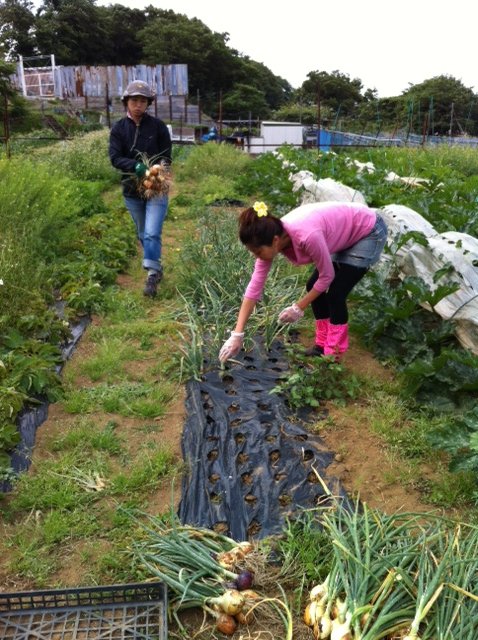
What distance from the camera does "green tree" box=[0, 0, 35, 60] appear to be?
37.4 metres

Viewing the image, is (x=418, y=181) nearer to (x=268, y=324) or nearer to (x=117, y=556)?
(x=268, y=324)

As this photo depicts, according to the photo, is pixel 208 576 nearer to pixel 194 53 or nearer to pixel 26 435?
pixel 26 435

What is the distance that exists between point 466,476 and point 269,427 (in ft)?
3.25

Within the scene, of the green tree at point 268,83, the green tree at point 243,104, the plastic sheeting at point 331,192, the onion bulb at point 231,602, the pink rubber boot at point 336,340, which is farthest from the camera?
the green tree at point 268,83

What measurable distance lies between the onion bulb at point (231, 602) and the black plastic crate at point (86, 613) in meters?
0.20

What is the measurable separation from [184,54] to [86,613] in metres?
44.0

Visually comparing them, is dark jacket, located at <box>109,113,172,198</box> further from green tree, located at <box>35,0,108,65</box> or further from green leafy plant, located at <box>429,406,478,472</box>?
green tree, located at <box>35,0,108,65</box>

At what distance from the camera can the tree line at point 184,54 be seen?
37375 mm

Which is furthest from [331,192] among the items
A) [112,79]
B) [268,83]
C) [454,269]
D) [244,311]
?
[268,83]

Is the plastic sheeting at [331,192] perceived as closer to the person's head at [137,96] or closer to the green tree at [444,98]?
the person's head at [137,96]

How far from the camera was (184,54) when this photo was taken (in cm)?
4053

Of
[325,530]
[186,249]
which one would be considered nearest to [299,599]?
[325,530]

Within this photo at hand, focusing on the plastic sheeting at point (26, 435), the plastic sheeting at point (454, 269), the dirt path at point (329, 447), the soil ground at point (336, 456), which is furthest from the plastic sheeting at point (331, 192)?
the plastic sheeting at point (26, 435)

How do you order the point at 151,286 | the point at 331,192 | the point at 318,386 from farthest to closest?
the point at 331,192 → the point at 151,286 → the point at 318,386
